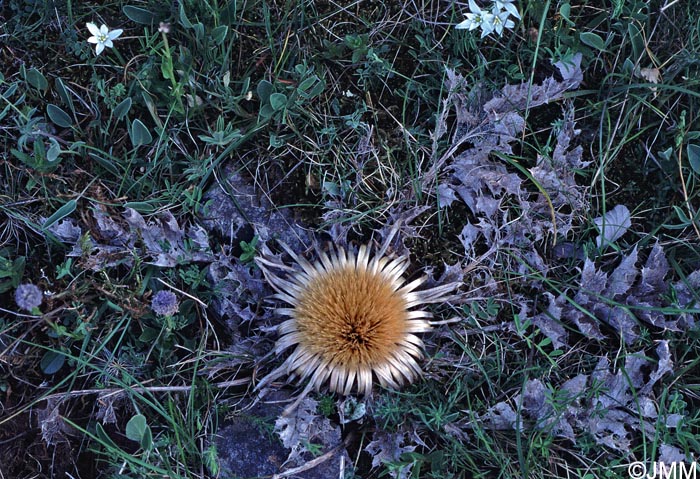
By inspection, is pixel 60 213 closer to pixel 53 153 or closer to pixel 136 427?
pixel 53 153

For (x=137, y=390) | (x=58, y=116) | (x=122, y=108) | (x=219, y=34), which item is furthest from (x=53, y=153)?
(x=137, y=390)

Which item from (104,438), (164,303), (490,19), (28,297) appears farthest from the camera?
(490,19)

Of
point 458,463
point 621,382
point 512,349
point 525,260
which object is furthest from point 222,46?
point 621,382

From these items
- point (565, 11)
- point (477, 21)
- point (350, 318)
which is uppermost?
point (565, 11)

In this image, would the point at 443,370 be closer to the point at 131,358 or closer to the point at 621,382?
the point at 621,382

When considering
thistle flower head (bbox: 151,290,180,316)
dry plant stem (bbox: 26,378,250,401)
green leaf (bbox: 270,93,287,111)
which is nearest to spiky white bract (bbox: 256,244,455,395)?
dry plant stem (bbox: 26,378,250,401)

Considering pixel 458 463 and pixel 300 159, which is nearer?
pixel 458 463
